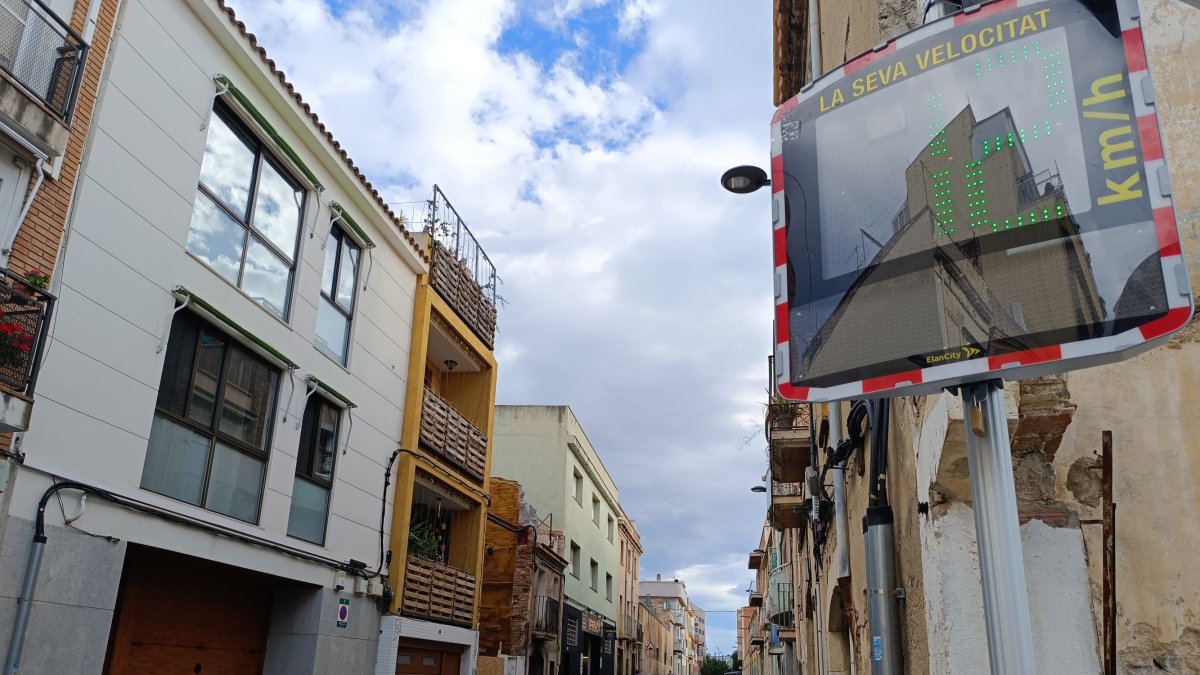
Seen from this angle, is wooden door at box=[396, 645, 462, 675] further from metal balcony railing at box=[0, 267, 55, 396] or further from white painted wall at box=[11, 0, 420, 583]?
metal balcony railing at box=[0, 267, 55, 396]

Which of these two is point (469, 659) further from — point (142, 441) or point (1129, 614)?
point (1129, 614)

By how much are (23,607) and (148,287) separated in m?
3.42

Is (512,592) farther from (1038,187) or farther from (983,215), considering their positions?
(1038,187)

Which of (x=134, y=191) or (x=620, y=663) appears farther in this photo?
(x=620, y=663)

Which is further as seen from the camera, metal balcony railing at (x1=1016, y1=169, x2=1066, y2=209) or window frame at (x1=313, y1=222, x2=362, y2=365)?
window frame at (x1=313, y1=222, x2=362, y2=365)

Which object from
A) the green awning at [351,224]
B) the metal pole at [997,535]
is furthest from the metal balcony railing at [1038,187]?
the green awning at [351,224]

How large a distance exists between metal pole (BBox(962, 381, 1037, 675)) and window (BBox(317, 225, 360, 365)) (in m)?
11.7

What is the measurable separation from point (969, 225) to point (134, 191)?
8985 millimetres

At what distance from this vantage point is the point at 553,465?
3159cm

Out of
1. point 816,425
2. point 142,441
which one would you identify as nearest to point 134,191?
point 142,441

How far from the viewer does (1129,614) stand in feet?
13.9

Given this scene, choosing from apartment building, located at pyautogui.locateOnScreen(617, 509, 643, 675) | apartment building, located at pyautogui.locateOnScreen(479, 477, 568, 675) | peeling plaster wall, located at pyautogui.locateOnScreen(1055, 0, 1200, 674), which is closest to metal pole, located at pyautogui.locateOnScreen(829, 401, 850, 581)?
peeling plaster wall, located at pyautogui.locateOnScreen(1055, 0, 1200, 674)

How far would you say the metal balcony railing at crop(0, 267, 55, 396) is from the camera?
6930mm

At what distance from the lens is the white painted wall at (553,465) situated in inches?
1221
